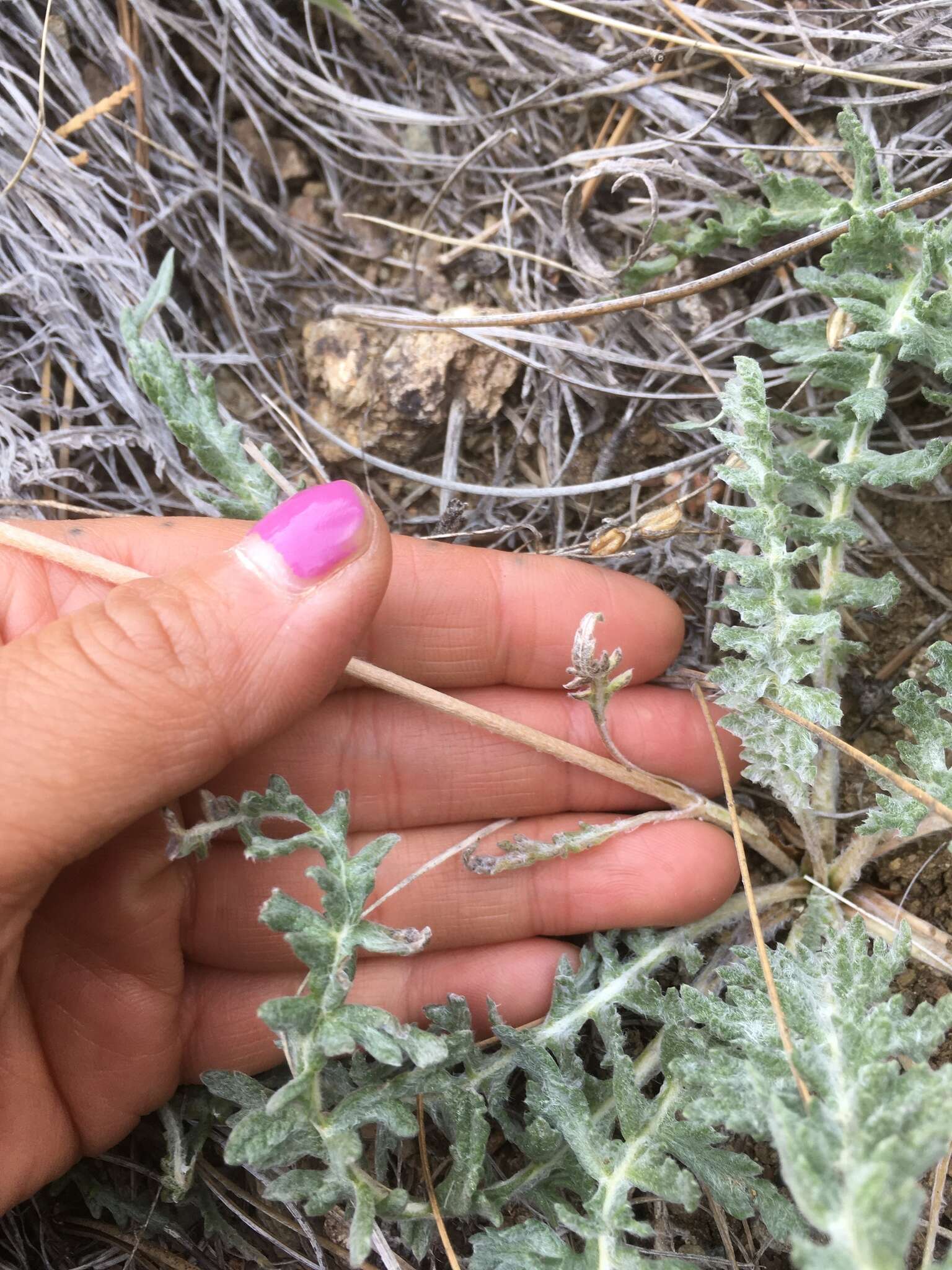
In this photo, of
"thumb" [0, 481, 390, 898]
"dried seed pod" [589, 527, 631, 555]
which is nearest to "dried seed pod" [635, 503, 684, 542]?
"dried seed pod" [589, 527, 631, 555]

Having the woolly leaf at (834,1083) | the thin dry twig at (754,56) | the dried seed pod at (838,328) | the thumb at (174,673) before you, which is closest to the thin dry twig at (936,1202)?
the woolly leaf at (834,1083)

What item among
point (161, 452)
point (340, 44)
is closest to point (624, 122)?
point (340, 44)

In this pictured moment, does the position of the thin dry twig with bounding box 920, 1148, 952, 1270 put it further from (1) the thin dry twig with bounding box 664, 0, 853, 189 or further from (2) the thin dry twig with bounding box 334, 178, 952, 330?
(1) the thin dry twig with bounding box 664, 0, 853, 189

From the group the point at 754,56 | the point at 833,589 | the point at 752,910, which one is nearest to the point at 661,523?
the point at 833,589

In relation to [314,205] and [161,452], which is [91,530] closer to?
[161,452]

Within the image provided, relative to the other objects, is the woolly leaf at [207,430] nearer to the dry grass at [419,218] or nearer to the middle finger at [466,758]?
the dry grass at [419,218]
